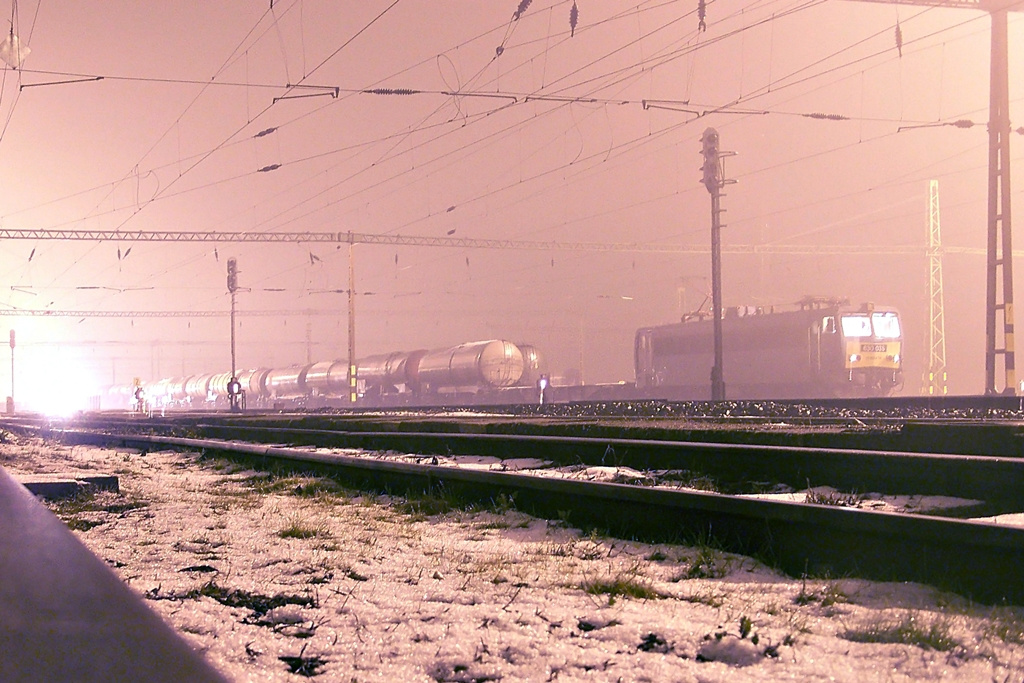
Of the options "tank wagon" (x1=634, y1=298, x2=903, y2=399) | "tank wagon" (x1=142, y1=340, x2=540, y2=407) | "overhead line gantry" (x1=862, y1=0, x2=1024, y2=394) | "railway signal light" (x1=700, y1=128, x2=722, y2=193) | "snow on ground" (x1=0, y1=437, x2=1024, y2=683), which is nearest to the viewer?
"snow on ground" (x1=0, y1=437, x2=1024, y2=683)

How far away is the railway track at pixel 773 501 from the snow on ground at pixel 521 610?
17 cm

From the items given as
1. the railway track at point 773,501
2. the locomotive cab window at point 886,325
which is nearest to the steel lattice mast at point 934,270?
the locomotive cab window at point 886,325

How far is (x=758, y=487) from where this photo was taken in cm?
739

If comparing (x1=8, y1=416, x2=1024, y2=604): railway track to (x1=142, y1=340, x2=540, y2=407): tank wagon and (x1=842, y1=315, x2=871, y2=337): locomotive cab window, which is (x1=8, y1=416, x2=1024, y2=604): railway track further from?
(x1=142, y1=340, x2=540, y2=407): tank wagon

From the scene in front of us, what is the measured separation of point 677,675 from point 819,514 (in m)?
1.87

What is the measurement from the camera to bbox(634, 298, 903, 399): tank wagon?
34.7 metres

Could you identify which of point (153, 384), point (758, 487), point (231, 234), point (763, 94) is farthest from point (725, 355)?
point (153, 384)

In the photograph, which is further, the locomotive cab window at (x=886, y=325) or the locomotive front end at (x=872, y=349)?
the locomotive cab window at (x=886, y=325)

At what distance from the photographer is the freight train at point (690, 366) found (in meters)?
34.9

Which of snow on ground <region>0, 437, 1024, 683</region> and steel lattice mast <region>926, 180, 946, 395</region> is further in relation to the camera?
steel lattice mast <region>926, 180, 946, 395</region>

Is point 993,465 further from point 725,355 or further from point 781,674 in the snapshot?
point 725,355

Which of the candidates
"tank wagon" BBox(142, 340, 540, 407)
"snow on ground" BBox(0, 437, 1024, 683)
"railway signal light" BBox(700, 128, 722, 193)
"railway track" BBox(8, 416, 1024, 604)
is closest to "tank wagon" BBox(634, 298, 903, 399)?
"tank wagon" BBox(142, 340, 540, 407)

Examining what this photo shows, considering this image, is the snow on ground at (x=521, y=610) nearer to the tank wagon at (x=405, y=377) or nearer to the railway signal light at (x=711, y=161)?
the railway signal light at (x=711, y=161)

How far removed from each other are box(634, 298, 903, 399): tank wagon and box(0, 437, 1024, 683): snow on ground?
1204 inches
